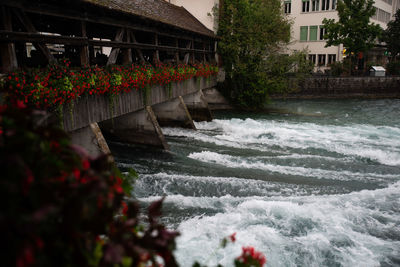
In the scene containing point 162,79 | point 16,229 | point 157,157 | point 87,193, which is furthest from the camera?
point 162,79

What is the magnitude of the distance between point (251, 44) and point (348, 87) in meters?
14.4

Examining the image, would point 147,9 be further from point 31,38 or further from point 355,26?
point 355,26

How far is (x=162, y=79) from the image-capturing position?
1159 centimetres

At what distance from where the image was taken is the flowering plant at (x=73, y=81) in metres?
5.48

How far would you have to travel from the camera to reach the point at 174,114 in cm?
1527

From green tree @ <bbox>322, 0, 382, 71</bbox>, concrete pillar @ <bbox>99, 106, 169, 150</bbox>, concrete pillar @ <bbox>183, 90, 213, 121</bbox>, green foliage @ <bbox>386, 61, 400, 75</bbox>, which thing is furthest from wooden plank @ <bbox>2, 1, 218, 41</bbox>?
green foliage @ <bbox>386, 61, 400, 75</bbox>

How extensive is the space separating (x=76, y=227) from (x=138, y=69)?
9.05 metres

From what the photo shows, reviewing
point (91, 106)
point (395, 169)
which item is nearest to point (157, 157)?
point (91, 106)

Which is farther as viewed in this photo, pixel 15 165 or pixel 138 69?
pixel 138 69

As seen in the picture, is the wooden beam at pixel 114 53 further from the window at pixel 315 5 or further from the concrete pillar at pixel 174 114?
the window at pixel 315 5

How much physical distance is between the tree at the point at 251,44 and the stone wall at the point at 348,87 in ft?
30.8

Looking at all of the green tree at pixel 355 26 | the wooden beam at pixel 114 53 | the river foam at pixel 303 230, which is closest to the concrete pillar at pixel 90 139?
the wooden beam at pixel 114 53

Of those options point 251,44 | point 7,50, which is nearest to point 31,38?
point 7,50

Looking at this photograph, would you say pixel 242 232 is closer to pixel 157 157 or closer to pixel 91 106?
pixel 91 106
